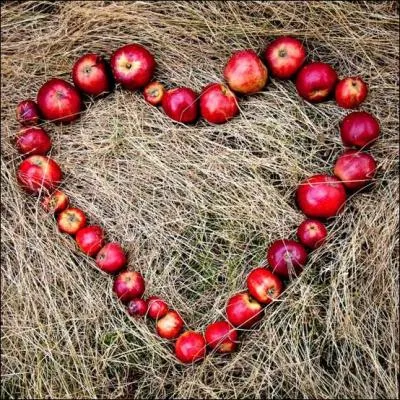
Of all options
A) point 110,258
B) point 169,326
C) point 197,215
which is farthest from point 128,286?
point 197,215

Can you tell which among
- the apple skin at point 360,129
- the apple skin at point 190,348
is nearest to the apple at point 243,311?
the apple skin at point 190,348

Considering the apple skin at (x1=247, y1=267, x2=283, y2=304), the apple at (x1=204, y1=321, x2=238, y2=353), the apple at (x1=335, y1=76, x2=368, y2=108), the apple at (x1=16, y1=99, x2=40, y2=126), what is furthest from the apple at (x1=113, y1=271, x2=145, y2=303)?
the apple at (x1=335, y1=76, x2=368, y2=108)

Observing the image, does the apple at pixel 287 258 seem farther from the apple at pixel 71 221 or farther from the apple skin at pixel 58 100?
the apple skin at pixel 58 100

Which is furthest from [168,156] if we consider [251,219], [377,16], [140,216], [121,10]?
[377,16]

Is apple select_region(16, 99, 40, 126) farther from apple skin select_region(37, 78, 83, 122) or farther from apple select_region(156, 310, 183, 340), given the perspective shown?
apple select_region(156, 310, 183, 340)

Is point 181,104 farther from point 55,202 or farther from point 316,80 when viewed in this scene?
point 55,202

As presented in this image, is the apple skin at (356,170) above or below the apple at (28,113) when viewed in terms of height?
below
